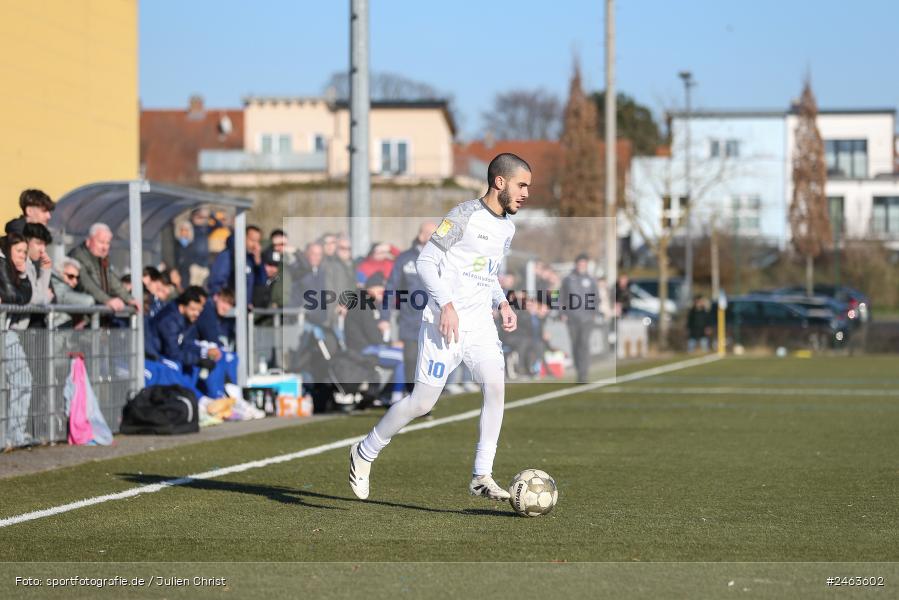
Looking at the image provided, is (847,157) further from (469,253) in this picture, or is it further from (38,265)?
(469,253)

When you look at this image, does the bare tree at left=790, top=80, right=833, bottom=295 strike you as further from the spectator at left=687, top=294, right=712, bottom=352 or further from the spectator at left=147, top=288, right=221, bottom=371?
the spectator at left=147, top=288, right=221, bottom=371

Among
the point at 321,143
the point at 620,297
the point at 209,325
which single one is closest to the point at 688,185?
the point at 620,297

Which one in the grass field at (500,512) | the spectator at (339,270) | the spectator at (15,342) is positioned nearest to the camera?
the grass field at (500,512)

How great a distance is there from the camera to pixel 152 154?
81.4 m

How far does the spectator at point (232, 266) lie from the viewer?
693 inches

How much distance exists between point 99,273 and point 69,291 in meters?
0.81

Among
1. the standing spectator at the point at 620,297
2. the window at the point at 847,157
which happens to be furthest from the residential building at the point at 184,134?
the standing spectator at the point at 620,297

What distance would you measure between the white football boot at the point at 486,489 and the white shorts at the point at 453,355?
567 mm

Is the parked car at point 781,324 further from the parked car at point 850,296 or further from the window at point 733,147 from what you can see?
the window at point 733,147

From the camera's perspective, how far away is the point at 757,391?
21422mm

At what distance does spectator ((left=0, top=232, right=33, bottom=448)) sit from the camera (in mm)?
12023

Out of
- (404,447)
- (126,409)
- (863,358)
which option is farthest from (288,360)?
(863,358)

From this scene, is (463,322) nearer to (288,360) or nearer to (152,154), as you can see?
(288,360)

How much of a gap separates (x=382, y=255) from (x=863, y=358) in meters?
19.2
